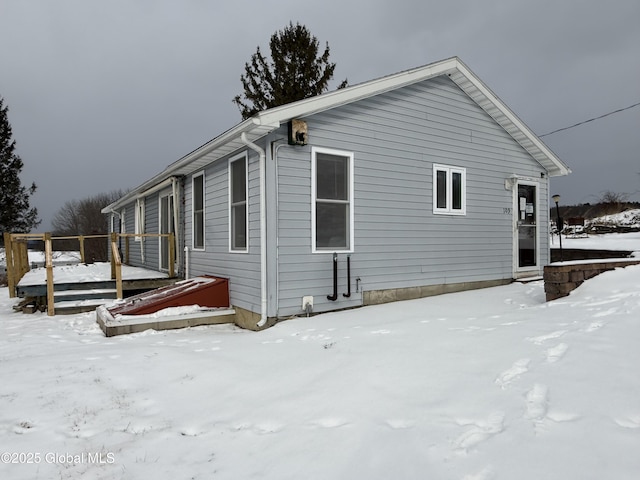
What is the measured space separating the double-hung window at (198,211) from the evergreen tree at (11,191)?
24.8 m

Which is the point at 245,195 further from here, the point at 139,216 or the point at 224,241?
the point at 139,216

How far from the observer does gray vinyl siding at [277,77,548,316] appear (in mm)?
5992

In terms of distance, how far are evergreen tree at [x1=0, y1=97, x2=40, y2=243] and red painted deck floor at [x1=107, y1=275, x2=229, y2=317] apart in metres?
26.0

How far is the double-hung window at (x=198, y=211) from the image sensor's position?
8195 millimetres

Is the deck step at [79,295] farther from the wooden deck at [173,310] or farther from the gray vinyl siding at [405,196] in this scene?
the gray vinyl siding at [405,196]

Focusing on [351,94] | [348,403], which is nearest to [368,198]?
[351,94]

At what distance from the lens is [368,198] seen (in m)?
6.66

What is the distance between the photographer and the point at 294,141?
577 centimetres

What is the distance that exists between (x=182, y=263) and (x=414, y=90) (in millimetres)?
6099

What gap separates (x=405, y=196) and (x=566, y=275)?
9.11 ft

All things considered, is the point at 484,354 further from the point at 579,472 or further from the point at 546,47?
the point at 546,47

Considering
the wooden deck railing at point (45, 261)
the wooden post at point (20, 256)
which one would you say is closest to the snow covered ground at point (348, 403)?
the wooden deck railing at point (45, 261)

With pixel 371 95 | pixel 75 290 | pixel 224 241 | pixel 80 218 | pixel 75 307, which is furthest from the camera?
pixel 80 218

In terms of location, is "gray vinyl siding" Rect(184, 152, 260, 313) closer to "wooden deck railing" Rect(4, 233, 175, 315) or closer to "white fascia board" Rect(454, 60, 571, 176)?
"wooden deck railing" Rect(4, 233, 175, 315)
